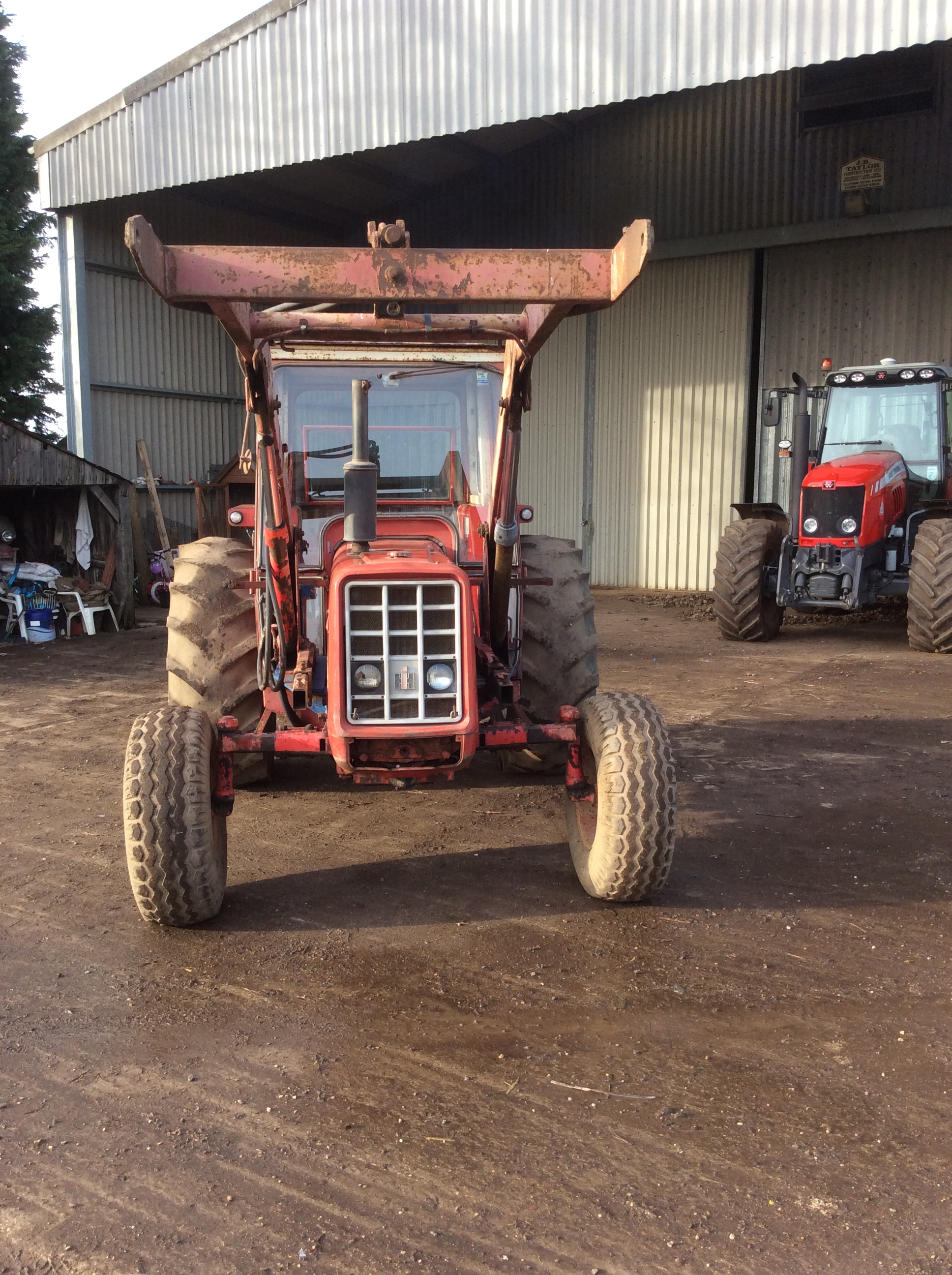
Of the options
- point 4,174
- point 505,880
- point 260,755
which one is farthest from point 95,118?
point 505,880

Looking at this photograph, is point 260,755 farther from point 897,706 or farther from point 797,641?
point 797,641

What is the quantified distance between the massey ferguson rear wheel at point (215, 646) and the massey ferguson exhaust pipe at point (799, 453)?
22.5 ft

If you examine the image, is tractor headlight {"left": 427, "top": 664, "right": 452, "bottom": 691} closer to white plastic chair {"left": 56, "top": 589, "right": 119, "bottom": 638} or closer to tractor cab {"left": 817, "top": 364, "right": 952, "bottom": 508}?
tractor cab {"left": 817, "top": 364, "right": 952, "bottom": 508}

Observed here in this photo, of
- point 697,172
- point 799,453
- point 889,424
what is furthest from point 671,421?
point 799,453

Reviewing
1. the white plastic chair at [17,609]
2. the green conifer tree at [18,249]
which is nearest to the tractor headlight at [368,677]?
the white plastic chair at [17,609]

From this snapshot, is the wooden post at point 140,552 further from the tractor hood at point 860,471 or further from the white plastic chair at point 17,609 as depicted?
the tractor hood at point 860,471

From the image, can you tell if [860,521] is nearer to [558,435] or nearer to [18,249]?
[558,435]

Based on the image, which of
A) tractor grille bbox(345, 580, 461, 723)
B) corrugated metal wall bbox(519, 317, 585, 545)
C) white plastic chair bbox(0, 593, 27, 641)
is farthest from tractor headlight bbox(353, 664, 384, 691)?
corrugated metal wall bbox(519, 317, 585, 545)

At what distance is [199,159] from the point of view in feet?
43.7

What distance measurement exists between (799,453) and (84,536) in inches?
317

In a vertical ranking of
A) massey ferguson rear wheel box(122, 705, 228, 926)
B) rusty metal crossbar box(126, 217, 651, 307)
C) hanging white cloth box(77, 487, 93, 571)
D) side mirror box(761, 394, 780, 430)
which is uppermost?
side mirror box(761, 394, 780, 430)

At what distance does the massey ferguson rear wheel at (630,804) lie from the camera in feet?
12.8

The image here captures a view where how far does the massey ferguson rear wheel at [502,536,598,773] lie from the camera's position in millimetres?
5422

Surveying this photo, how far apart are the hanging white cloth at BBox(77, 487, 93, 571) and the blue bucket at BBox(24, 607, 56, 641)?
1453 mm
